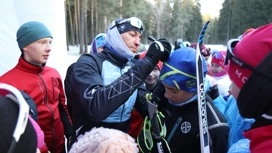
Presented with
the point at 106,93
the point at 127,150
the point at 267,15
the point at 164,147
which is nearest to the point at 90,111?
the point at 106,93

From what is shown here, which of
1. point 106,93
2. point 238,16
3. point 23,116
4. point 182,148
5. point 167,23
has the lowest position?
point 167,23

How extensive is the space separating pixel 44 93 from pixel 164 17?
67.7 metres

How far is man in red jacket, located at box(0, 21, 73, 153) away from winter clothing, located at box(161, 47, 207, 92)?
1.22 m

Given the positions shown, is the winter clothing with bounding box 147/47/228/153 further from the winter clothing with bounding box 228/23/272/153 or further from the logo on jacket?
the winter clothing with bounding box 228/23/272/153

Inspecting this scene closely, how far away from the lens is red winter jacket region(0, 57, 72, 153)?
2.66 meters

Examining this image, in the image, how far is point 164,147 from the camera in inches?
74.8

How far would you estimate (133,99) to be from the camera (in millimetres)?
2266

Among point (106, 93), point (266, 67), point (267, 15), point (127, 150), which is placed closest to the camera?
point (266, 67)

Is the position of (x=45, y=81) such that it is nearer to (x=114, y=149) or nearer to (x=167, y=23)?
(x=114, y=149)

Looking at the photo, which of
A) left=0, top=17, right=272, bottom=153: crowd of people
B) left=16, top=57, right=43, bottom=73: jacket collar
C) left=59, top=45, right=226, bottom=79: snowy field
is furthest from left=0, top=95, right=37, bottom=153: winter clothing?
left=59, top=45, right=226, bottom=79: snowy field

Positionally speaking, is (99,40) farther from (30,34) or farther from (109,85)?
(109,85)

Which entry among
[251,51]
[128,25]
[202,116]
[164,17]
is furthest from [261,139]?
[164,17]

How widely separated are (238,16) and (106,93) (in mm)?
54679

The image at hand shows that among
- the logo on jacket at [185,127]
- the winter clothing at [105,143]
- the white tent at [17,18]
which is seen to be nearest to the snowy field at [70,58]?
the white tent at [17,18]
